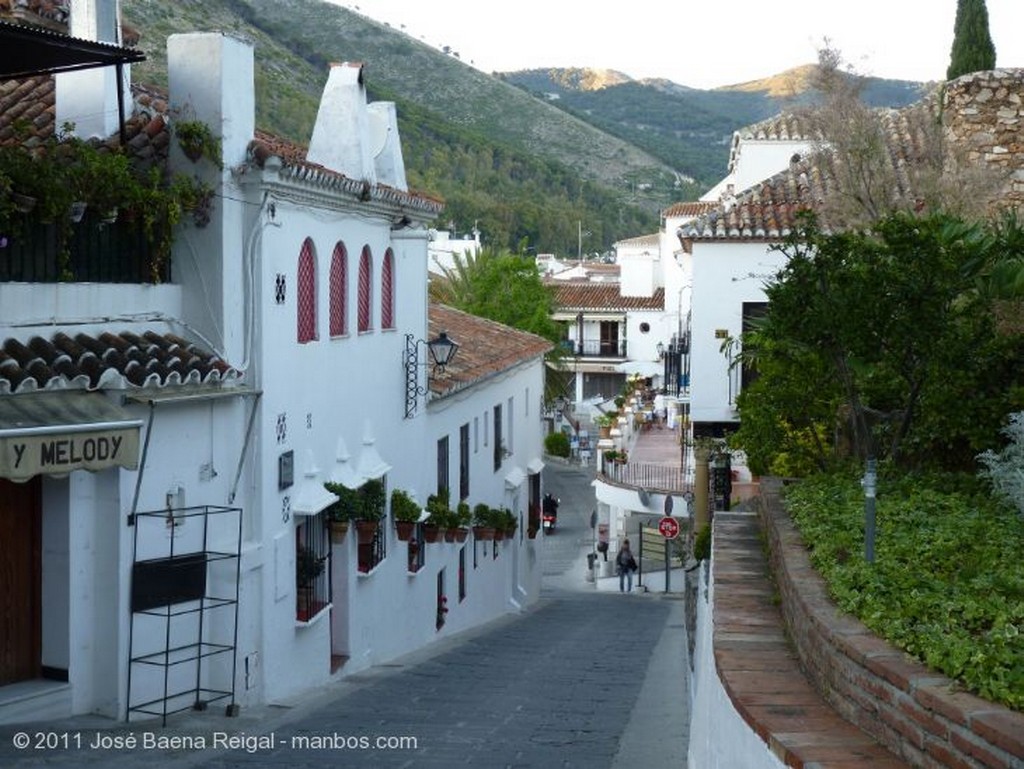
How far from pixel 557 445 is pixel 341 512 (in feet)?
155

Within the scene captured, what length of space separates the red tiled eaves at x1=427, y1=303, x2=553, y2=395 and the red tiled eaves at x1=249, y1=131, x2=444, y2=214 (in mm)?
3375

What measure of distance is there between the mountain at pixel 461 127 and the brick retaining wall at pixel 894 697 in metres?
51.3

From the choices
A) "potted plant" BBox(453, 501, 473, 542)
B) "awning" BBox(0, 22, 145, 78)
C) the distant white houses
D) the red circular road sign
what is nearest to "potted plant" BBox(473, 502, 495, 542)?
"potted plant" BBox(453, 501, 473, 542)

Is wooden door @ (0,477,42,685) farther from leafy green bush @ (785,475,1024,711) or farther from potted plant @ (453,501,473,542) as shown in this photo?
potted plant @ (453,501,473,542)

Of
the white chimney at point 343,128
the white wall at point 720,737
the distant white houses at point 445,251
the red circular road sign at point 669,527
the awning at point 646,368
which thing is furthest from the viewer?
the distant white houses at point 445,251

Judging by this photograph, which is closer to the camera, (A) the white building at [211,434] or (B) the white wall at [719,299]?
(A) the white building at [211,434]

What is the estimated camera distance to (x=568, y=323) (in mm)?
75625

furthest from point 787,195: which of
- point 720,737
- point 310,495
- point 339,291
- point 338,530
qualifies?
point 720,737

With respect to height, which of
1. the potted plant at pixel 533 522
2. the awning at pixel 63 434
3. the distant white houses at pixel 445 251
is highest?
the distant white houses at pixel 445 251

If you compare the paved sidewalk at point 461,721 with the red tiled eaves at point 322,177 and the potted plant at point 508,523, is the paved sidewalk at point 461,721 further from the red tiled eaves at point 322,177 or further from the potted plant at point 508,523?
the red tiled eaves at point 322,177

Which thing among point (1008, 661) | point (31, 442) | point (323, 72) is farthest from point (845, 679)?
point (323, 72)

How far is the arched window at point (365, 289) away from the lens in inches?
701

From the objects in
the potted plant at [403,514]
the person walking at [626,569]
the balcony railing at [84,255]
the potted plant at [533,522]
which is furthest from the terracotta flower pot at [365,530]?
the person walking at [626,569]

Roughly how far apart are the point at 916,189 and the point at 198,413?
1220cm
